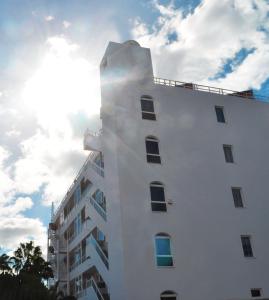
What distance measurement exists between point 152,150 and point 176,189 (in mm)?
2920

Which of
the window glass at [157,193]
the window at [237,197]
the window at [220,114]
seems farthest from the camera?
the window at [220,114]

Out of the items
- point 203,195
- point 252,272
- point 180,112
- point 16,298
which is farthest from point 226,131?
point 16,298

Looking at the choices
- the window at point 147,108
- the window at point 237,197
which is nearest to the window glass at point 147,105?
the window at point 147,108

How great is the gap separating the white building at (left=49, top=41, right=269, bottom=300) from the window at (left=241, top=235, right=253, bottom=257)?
0.06 m

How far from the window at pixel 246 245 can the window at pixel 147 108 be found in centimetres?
947

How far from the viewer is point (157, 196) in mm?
21859

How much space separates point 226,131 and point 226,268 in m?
9.57

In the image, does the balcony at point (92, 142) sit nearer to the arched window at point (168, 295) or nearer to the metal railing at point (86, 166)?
the metal railing at point (86, 166)

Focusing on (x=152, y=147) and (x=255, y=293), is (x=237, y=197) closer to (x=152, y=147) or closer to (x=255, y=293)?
(x=255, y=293)

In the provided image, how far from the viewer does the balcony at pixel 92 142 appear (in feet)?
98.7

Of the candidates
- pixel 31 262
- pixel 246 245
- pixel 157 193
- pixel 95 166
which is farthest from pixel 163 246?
pixel 31 262

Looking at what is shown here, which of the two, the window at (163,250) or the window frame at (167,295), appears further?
the window at (163,250)

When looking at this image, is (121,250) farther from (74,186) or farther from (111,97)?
(74,186)

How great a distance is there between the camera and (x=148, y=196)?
21562 mm
